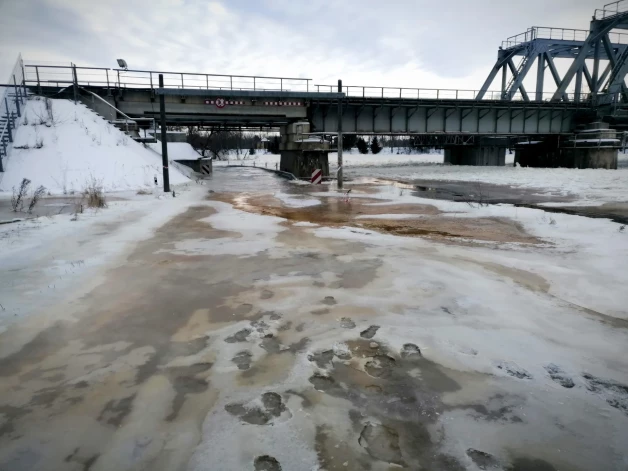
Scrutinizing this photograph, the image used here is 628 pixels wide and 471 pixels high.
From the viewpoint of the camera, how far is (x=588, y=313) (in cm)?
482

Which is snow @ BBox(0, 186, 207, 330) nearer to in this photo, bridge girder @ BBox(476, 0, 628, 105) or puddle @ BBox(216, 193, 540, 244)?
puddle @ BBox(216, 193, 540, 244)

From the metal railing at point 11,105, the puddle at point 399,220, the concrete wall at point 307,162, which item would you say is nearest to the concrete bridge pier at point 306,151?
the concrete wall at point 307,162

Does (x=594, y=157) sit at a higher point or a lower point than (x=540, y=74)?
lower

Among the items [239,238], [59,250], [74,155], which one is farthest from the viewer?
[74,155]

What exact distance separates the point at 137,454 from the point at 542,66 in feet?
191

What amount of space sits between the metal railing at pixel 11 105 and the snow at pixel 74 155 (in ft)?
1.25

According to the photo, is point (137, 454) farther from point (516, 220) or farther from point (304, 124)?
point (304, 124)

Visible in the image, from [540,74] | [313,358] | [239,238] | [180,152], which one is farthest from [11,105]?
[540,74]

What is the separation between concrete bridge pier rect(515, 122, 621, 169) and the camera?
3928cm

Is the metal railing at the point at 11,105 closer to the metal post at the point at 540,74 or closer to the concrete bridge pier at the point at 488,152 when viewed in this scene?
the concrete bridge pier at the point at 488,152

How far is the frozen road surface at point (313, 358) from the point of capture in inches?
104

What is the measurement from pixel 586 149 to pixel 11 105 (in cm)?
4748

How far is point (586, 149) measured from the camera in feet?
132

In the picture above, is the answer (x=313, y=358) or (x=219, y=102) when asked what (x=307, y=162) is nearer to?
(x=219, y=102)
